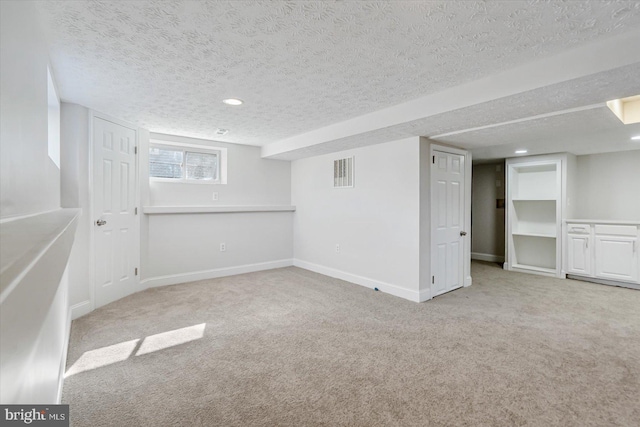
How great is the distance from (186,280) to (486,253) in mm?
5994

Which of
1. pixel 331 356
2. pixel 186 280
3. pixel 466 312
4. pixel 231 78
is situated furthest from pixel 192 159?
pixel 466 312

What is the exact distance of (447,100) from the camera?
274cm

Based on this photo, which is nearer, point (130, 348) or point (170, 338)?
point (130, 348)

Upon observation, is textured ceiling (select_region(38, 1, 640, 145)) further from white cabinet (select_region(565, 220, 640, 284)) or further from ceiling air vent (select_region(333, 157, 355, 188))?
white cabinet (select_region(565, 220, 640, 284))

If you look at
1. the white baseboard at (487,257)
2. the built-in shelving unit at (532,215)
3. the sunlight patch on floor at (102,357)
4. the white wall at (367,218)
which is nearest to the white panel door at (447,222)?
the white wall at (367,218)

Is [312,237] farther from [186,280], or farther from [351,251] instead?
[186,280]

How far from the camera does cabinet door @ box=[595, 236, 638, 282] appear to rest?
169 inches

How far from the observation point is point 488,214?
654cm

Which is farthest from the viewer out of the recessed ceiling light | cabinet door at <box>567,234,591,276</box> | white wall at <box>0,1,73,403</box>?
cabinet door at <box>567,234,591,276</box>

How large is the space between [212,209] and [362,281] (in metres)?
2.61

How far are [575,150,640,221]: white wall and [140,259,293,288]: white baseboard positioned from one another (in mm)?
5449

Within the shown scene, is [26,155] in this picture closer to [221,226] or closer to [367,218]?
[367,218]

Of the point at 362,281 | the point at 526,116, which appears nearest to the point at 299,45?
the point at 526,116
